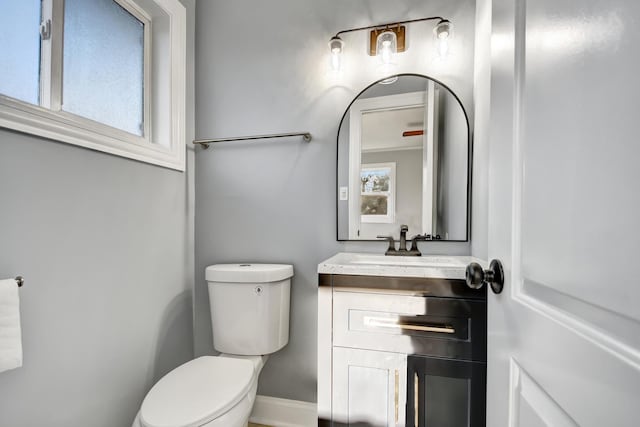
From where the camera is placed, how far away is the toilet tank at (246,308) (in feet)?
4.70

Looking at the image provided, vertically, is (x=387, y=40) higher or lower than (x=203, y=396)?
higher

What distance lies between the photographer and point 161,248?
1.54 metres

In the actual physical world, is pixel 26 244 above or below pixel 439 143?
below

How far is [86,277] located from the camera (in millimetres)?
1170

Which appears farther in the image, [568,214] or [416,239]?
[416,239]

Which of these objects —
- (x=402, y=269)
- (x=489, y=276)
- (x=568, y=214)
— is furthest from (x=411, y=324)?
(x=568, y=214)

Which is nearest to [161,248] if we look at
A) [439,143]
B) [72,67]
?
[72,67]

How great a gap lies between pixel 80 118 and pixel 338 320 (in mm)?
1230

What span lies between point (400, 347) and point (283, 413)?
3.19 feet

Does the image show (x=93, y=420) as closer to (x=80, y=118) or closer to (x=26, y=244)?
(x=26, y=244)

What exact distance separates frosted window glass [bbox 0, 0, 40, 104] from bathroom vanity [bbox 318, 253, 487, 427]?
1247 millimetres

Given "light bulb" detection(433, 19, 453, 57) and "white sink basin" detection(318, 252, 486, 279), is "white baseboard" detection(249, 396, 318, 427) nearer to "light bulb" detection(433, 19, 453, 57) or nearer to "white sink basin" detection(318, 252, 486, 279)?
"white sink basin" detection(318, 252, 486, 279)

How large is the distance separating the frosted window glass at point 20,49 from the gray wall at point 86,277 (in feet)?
0.73

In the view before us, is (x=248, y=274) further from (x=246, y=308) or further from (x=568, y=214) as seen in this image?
(x=568, y=214)
